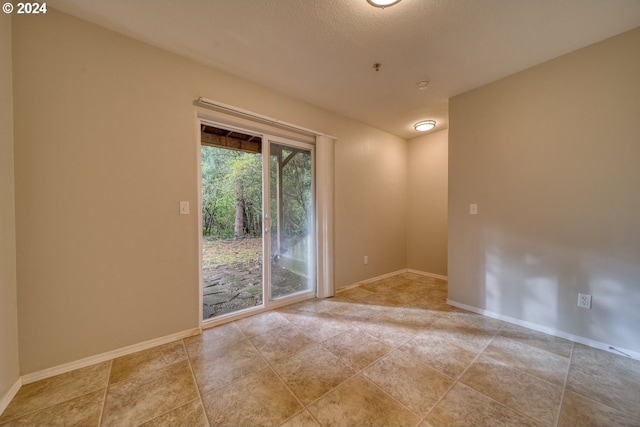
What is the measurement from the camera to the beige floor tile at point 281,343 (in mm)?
1856

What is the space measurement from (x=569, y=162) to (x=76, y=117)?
4.06 m

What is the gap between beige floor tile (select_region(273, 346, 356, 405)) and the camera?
4.83 ft

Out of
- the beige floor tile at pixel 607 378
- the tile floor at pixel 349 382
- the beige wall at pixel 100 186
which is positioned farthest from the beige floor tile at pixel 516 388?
the beige wall at pixel 100 186

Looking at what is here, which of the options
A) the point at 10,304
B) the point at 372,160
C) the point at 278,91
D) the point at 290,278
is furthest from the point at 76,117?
the point at 372,160

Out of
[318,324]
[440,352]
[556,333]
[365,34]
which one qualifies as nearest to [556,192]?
[556,333]

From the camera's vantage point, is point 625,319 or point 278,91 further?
point 278,91

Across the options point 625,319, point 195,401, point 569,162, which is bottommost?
point 195,401

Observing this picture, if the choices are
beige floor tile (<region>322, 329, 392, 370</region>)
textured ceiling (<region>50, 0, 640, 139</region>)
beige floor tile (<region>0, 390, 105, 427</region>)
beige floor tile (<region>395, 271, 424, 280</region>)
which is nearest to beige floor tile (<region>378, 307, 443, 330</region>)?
beige floor tile (<region>322, 329, 392, 370</region>)

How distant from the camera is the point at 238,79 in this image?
2404 mm

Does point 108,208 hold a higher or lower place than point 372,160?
lower

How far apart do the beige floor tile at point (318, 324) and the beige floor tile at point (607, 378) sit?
1647mm

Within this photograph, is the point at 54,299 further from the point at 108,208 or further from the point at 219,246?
the point at 219,246

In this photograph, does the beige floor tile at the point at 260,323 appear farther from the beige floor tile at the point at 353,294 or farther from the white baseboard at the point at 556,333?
the white baseboard at the point at 556,333

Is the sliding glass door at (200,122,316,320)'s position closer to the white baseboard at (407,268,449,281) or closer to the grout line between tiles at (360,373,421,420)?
the grout line between tiles at (360,373,421,420)
